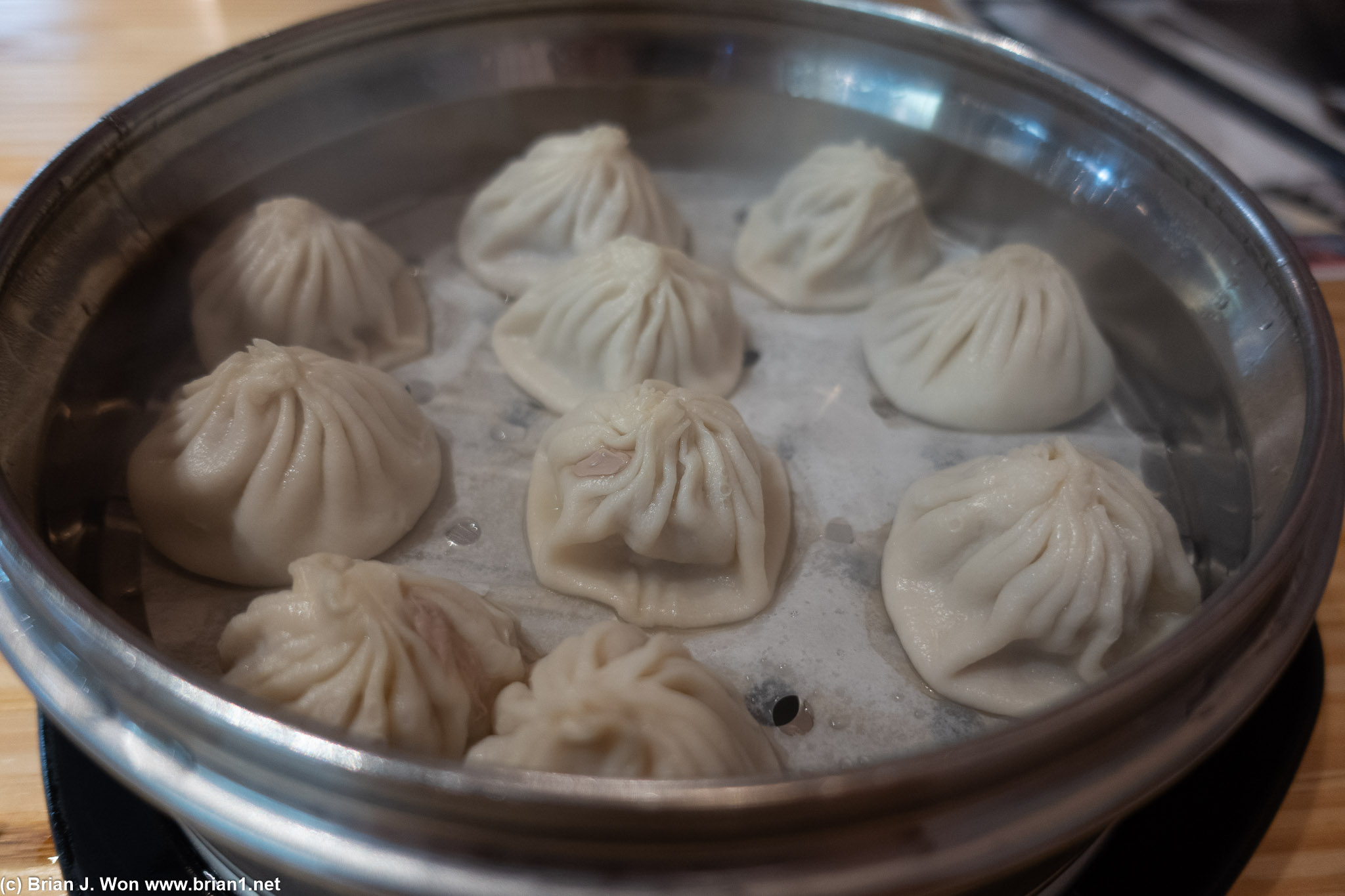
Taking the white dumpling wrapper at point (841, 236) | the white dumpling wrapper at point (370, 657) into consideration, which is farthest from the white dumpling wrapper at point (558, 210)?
the white dumpling wrapper at point (370, 657)

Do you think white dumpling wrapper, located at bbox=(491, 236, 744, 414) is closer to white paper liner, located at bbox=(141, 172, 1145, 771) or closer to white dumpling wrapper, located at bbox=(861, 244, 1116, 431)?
white paper liner, located at bbox=(141, 172, 1145, 771)

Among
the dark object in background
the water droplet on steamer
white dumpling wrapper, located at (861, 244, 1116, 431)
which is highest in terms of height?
the dark object in background

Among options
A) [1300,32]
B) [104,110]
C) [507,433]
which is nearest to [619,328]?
[507,433]

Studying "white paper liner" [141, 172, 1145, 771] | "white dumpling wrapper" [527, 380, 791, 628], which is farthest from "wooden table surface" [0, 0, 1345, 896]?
"white dumpling wrapper" [527, 380, 791, 628]

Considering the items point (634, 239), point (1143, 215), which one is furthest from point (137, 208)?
point (1143, 215)

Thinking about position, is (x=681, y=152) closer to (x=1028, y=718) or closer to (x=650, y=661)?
(x=650, y=661)
